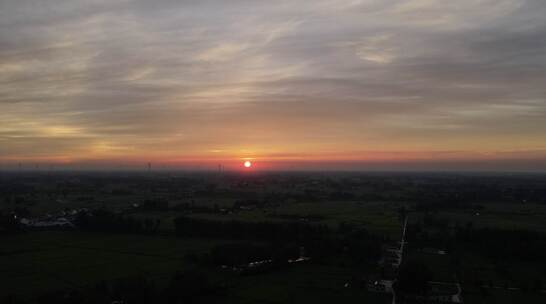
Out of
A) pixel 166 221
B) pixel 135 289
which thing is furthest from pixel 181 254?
pixel 166 221

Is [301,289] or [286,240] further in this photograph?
[286,240]

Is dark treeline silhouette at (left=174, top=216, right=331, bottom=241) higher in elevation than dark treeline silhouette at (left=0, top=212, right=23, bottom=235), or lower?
lower

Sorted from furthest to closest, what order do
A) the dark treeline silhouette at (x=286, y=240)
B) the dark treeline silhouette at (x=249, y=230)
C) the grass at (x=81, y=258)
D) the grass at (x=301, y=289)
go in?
the dark treeline silhouette at (x=249, y=230) → the dark treeline silhouette at (x=286, y=240) → the grass at (x=81, y=258) → the grass at (x=301, y=289)

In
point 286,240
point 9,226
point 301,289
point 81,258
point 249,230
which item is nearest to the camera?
point 301,289

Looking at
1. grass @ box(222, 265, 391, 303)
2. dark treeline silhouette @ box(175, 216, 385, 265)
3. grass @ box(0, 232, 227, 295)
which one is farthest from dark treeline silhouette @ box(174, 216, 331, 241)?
grass @ box(222, 265, 391, 303)

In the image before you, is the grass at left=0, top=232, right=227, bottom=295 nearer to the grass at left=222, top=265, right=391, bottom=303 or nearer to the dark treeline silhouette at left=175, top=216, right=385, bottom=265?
the dark treeline silhouette at left=175, top=216, right=385, bottom=265

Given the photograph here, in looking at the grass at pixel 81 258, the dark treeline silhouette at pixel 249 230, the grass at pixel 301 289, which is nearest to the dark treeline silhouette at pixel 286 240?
the dark treeline silhouette at pixel 249 230

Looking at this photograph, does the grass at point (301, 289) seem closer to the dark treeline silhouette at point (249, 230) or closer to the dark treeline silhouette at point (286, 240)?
the dark treeline silhouette at point (286, 240)

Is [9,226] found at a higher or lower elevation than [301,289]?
higher

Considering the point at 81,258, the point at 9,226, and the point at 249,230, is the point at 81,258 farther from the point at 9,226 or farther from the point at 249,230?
the point at 9,226

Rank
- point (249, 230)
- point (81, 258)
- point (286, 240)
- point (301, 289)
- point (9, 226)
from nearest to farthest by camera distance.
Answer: point (301, 289), point (81, 258), point (286, 240), point (249, 230), point (9, 226)

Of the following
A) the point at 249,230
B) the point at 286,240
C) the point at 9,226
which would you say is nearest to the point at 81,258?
the point at 249,230
